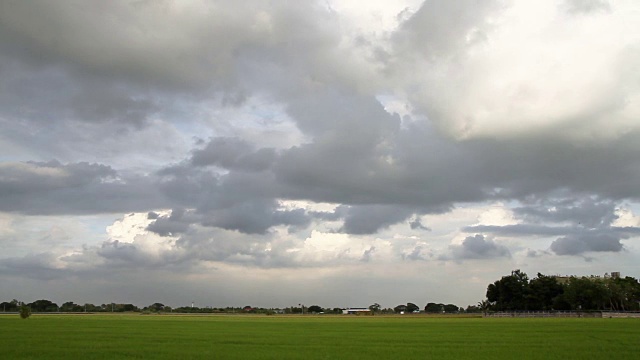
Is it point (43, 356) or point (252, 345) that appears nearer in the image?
point (43, 356)

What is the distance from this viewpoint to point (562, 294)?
168m

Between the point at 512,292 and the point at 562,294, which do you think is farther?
the point at 512,292

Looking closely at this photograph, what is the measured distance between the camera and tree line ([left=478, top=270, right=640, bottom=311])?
163m

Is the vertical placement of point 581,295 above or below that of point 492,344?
above

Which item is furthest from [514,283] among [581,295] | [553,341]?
[553,341]

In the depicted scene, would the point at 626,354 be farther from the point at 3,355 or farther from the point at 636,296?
the point at 636,296

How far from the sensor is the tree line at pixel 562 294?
16275 centimetres

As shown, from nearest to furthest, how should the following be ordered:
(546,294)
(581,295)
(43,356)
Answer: (43,356) → (581,295) → (546,294)

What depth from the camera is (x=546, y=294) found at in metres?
174

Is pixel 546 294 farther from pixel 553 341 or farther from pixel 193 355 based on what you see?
pixel 193 355

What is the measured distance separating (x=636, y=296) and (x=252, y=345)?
163m

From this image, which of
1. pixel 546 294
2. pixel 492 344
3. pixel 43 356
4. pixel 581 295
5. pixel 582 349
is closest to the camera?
pixel 43 356

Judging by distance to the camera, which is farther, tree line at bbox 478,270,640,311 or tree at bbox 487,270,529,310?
tree at bbox 487,270,529,310

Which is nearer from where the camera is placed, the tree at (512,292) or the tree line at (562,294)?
the tree line at (562,294)
